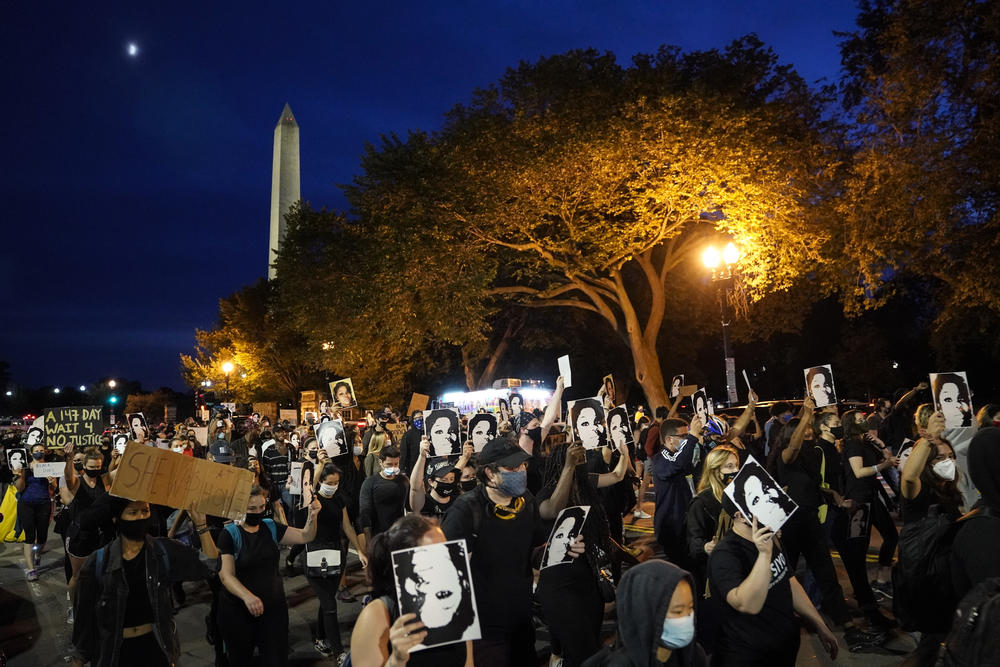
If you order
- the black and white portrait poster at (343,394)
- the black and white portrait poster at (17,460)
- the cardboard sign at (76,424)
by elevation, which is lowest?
the black and white portrait poster at (17,460)

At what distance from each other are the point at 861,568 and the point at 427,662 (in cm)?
542

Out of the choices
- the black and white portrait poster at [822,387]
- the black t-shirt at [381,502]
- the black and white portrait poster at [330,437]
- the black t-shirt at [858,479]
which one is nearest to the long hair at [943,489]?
the black t-shirt at [858,479]

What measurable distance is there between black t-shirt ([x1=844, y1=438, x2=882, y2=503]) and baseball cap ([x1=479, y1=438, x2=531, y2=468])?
439cm

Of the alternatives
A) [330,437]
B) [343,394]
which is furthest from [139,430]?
[330,437]

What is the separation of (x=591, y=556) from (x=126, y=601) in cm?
308

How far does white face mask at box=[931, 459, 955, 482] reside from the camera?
4.74 m

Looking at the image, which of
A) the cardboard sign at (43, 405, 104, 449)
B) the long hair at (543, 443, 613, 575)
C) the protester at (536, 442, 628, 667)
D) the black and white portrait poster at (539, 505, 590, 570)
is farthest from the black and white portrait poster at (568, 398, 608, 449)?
the cardboard sign at (43, 405, 104, 449)

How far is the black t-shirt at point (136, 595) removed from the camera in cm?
481

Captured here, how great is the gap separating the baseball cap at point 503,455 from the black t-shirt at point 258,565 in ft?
6.28

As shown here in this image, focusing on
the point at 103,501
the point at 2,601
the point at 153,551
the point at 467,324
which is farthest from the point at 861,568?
the point at 467,324

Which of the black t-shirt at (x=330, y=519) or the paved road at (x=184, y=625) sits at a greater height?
the black t-shirt at (x=330, y=519)

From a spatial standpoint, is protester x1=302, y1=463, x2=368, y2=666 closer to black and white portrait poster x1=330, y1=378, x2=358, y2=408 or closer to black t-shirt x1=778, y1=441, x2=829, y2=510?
black t-shirt x1=778, y1=441, x2=829, y2=510

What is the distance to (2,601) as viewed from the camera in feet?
32.1

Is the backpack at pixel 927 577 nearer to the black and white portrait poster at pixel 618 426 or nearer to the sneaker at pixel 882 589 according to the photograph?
the black and white portrait poster at pixel 618 426
